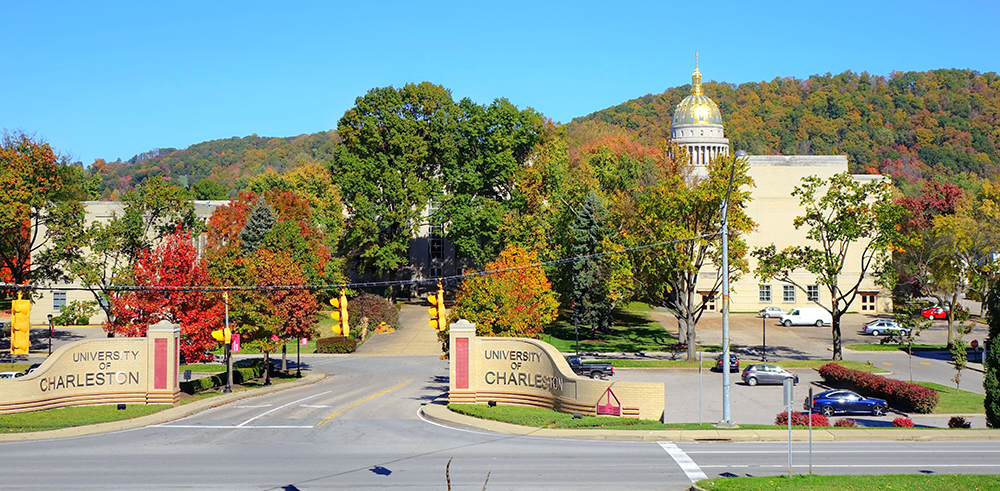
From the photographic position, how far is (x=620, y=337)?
220 ft

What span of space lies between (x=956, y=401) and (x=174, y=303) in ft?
120

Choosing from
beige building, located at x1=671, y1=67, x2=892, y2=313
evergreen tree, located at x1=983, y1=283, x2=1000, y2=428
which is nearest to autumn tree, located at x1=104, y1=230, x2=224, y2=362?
evergreen tree, located at x1=983, y1=283, x2=1000, y2=428

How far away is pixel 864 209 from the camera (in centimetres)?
5419

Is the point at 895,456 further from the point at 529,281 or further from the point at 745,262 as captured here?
the point at 745,262

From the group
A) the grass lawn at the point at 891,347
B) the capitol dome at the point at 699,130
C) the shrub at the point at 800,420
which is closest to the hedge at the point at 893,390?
the shrub at the point at 800,420

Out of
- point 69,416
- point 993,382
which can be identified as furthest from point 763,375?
point 69,416

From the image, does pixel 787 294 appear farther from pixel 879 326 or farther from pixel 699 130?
pixel 699 130

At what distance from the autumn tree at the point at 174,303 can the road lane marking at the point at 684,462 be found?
25.0m

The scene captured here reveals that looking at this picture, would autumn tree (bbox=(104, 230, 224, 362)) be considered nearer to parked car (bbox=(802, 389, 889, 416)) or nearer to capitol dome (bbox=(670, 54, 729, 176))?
parked car (bbox=(802, 389, 889, 416))

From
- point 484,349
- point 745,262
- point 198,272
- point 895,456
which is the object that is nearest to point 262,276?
point 198,272

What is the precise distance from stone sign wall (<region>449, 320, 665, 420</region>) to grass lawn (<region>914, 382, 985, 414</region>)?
17.0 m

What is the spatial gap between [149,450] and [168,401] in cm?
973

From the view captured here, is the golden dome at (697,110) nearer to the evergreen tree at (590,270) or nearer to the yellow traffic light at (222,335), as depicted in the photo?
the evergreen tree at (590,270)

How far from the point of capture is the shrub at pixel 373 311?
70500 millimetres
